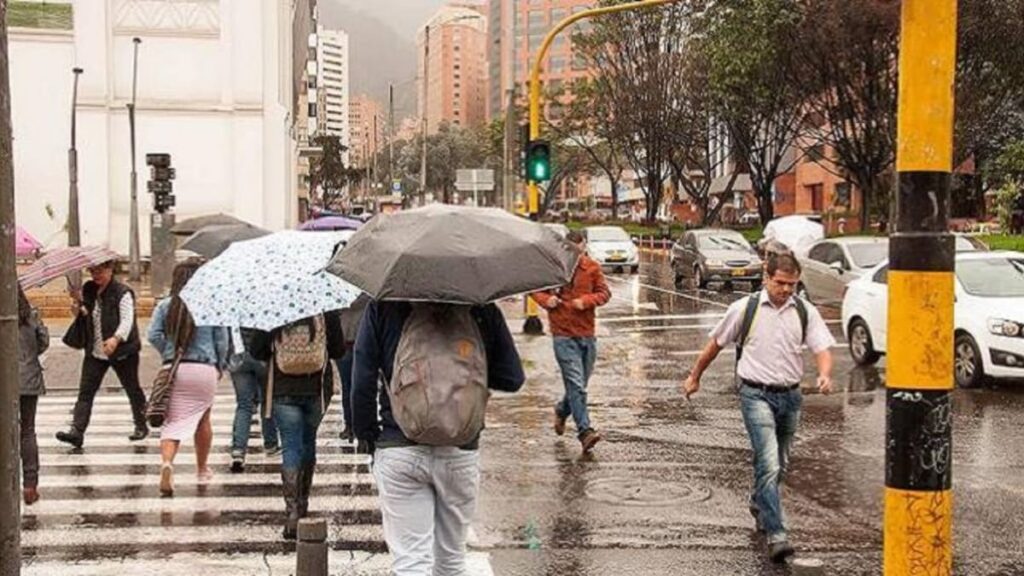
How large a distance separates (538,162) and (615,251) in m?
19.2

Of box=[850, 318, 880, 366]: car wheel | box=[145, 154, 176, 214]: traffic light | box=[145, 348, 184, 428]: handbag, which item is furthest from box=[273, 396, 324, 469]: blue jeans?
box=[145, 154, 176, 214]: traffic light

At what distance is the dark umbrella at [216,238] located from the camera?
37.4ft

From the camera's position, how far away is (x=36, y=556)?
7105 mm

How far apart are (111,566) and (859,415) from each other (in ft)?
26.1

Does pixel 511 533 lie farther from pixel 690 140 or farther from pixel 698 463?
pixel 690 140

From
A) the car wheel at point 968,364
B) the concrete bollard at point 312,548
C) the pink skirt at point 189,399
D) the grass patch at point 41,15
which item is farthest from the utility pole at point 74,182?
the concrete bollard at point 312,548

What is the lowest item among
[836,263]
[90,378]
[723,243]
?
[90,378]

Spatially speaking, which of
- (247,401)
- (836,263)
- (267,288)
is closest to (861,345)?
(836,263)

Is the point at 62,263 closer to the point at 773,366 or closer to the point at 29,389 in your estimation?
the point at 29,389

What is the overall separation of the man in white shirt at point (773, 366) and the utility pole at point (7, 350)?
450 centimetres

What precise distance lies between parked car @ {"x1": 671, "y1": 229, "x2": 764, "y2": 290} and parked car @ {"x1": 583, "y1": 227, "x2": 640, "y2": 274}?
216 inches

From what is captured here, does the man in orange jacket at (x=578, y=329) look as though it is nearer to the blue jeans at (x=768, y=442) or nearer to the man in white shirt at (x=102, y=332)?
the blue jeans at (x=768, y=442)

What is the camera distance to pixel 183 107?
1575 inches

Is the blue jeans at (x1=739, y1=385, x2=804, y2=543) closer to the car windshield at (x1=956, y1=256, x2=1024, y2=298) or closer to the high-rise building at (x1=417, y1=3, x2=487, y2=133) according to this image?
the car windshield at (x1=956, y1=256, x2=1024, y2=298)
